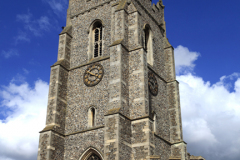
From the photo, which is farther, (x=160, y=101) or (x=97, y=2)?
(x=97, y=2)

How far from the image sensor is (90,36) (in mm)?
25750

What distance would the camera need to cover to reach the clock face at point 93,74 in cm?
2323

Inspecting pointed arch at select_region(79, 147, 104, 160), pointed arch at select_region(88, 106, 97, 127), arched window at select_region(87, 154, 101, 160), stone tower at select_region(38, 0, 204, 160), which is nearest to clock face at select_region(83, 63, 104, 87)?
stone tower at select_region(38, 0, 204, 160)

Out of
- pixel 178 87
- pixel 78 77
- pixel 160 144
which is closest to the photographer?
pixel 160 144

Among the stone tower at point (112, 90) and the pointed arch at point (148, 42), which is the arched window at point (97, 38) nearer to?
the stone tower at point (112, 90)

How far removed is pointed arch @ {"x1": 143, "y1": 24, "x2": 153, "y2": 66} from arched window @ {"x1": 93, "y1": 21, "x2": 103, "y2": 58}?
3.37 meters

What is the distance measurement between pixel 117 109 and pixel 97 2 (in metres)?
10.3

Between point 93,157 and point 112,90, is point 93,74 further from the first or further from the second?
point 93,157

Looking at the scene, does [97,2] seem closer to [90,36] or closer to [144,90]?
[90,36]

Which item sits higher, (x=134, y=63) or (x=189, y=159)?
(x=134, y=63)

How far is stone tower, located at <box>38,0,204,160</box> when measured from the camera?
2030 centimetres

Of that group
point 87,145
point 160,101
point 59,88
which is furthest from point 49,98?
point 160,101

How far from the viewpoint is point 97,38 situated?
1014 inches

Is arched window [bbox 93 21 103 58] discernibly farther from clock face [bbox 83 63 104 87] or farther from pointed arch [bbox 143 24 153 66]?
pointed arch [bbox 143 24 153 66]
